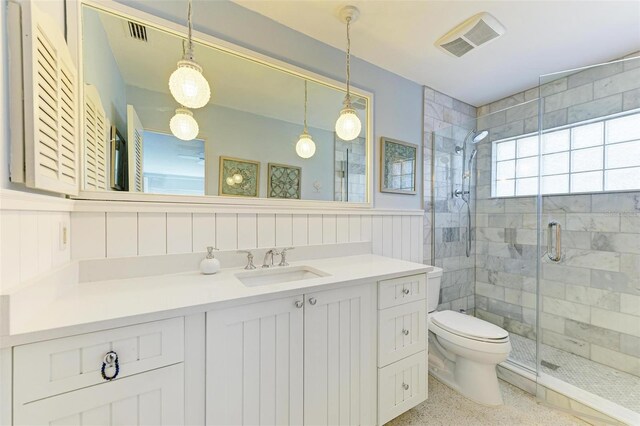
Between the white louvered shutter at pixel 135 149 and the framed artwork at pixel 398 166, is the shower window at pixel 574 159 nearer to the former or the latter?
the framed artwork at pixel 398 166

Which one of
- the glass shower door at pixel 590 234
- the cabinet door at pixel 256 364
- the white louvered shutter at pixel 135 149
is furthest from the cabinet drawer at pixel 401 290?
the white louvered shutter at pixel 135 149

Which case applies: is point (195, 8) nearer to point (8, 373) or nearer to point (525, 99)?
point (8, 373)

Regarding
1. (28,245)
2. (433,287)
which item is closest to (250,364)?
(28,245)

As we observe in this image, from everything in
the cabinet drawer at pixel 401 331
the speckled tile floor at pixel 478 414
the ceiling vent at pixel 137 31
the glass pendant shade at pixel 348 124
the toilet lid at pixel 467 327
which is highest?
the ceiling vent at pixel 137 31

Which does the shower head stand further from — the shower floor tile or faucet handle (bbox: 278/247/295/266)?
faucet handle (bbox: 278/247/295/266)

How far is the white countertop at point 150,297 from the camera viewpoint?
71 centimetres

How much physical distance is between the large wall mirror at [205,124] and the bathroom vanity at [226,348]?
484 millimetres

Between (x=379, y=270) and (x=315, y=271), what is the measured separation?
350 mm

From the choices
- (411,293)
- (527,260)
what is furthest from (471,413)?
(527,260)

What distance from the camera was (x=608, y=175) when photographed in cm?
197

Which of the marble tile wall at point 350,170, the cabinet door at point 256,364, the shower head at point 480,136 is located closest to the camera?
the cabinet door at point 256,364

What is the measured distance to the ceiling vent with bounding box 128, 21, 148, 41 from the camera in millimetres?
1228

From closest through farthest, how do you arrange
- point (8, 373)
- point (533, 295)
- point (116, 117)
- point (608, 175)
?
point (8, 373), point (116, 117), point (608, 175), point (533, 295)

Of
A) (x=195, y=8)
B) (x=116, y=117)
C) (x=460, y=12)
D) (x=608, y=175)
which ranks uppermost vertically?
(x=460, y=12)
